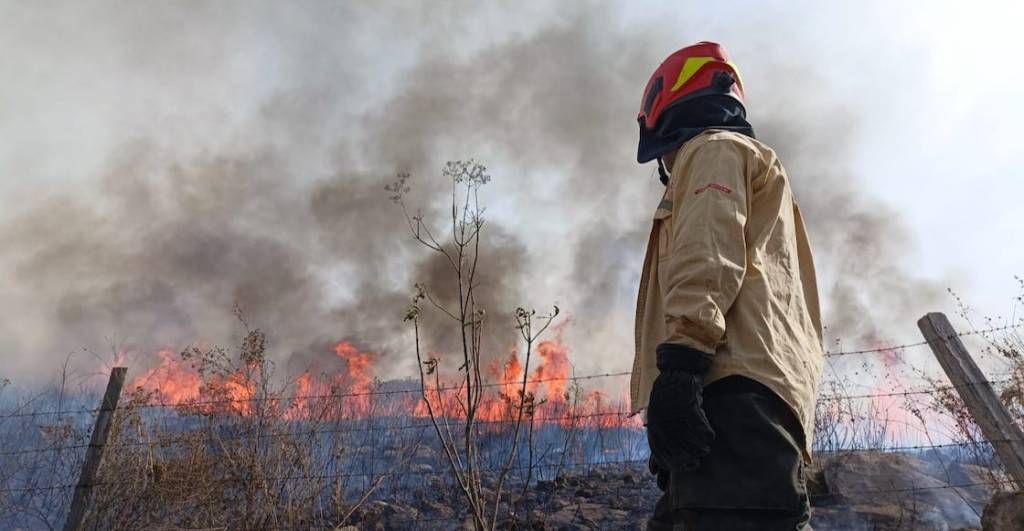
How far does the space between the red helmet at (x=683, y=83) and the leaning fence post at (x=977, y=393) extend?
122 inches

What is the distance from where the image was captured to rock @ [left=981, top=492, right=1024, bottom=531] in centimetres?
374

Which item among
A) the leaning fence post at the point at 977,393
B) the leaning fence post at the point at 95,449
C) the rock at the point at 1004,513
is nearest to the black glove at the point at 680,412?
the leaning fence post at the point at 977,393

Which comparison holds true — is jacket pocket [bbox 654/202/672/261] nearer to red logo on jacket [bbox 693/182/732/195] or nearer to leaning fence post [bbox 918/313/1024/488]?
red logo on jacket [bbox 693/182/732/195]

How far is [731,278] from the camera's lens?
1.60 metres

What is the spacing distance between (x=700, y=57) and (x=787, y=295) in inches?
38.4

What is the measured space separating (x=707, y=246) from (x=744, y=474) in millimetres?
608

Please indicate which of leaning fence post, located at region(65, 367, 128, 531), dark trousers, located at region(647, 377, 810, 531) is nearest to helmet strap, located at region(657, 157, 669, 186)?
dark trousers, located at region(647, 377, 810, 531)

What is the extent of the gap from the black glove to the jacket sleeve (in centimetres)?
4

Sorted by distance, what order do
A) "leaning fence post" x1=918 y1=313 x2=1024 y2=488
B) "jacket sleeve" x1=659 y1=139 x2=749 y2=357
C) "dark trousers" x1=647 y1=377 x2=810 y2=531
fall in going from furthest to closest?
"leaning fence post" x1=918 y1=313 x2=1024 y2=488, "jacket sleeve" x1=659 y1=139 x2=749 y2=357, "dark trousers" x1=647 y1=377 x2=810 y2=531

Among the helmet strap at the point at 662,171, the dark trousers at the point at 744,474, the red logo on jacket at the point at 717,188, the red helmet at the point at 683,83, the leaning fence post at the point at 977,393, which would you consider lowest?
the dark trousers at the point at 744,474

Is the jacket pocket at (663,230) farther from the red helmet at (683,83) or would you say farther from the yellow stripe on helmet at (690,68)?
the yellow stripe on helmet at (690,68)

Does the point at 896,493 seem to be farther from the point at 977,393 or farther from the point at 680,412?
the point at 680,412

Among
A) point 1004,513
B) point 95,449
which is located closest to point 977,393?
point 1004,513

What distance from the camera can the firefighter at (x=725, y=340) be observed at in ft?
4.78
